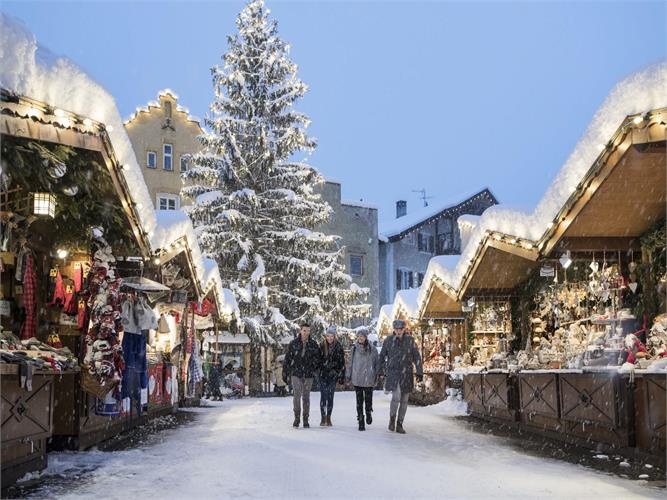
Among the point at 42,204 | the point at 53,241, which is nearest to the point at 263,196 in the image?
the point at 53,241

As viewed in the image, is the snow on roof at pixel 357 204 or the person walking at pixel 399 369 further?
the snow on roof at pixel 357 204

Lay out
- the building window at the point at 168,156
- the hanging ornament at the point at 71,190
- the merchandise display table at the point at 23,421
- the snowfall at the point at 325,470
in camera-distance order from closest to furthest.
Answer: the snowfall at the point at 325,470 → the merchandise display table at the point at 23,421 → the hanging ornament at the point at 71,190 → the building window at the point at 168,156

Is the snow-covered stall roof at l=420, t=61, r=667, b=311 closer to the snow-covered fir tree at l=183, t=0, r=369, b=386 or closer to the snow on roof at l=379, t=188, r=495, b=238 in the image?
the snow-covered fir tree at l=183, t=0, r=369, b=386

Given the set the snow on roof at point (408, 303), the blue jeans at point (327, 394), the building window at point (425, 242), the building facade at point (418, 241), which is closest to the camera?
the blue jeans at point (327, 394)

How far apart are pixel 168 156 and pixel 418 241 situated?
1755 centimetres

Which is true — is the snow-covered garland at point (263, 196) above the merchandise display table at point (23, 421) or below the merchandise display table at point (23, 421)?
above

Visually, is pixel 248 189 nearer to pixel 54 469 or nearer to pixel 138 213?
pixel 138 213

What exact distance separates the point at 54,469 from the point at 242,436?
4098 millimetres

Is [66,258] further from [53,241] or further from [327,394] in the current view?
[327,394]

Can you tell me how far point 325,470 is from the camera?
8672 mm

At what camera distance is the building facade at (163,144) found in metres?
40.4

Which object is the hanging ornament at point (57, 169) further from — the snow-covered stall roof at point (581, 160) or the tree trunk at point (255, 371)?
the tree trunk at point (255, 371)

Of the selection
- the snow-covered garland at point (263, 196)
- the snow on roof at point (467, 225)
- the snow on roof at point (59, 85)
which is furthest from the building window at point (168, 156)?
the snow on roof at point (59, 85)

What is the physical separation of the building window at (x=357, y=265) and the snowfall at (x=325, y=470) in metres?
34.6
